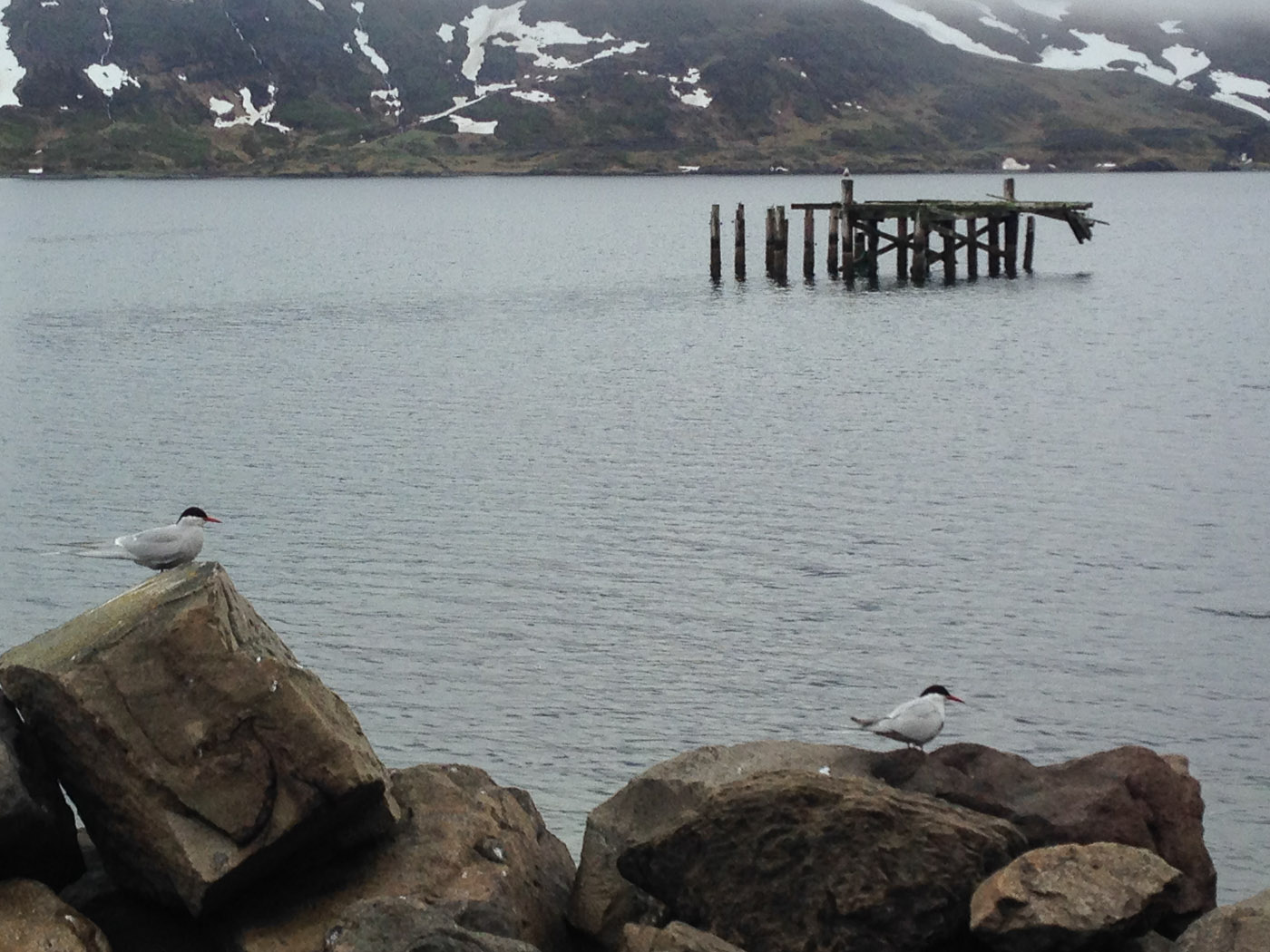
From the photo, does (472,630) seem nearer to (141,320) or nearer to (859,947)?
(859,947)

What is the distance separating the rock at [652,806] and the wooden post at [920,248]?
2379 inches

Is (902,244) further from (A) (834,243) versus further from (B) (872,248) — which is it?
(A) (834,243)

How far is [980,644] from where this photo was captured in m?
23.0

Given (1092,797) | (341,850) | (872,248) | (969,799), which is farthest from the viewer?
(872,248)

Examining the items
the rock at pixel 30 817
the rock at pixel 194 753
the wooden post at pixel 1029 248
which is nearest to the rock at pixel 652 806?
the rock at pixel 194 753

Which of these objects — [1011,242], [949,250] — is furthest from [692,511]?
[1011,242]

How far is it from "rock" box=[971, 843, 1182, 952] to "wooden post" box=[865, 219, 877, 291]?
6393 centimetres

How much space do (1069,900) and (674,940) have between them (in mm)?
2532

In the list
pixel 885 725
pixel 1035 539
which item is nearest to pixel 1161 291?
pixel 1035 539

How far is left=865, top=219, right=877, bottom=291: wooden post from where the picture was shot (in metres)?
74.6

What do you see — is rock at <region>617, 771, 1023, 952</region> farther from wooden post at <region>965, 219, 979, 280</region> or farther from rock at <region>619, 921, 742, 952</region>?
wooden post at <region>965, 219, 979, 280</region>

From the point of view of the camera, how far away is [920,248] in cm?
7344

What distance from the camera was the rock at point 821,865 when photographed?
11.2 m

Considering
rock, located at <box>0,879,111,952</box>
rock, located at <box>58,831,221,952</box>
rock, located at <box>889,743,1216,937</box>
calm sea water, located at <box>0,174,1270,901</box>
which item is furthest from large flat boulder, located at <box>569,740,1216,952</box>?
calm sea water, located at <box>0,174,1270,901</box>
